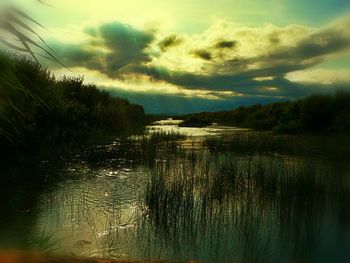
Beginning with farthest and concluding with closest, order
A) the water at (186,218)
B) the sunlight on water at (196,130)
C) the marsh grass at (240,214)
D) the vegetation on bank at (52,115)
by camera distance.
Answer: the sunlight on water at (196,130)
the marsh grass at (240,214)
the water at (186,218)
the vegetation on bank at (52,115)

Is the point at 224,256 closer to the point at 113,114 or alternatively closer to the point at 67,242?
the point at 67,242

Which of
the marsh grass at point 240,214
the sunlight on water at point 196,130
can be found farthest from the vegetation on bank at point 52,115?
the sunlight on water at point 196,130

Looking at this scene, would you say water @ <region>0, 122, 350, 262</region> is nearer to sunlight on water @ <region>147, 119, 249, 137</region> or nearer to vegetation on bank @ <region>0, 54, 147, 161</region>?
vegetation on bank @ <region>0, 54, 147, 161</region>

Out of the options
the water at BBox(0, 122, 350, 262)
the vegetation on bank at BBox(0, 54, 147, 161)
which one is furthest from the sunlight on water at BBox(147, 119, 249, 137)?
the water at BBox(0, 122, 350, 262)

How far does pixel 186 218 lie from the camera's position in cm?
727

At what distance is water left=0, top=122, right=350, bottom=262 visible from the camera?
19.7 ft

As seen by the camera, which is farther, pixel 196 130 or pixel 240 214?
pixel 196 130

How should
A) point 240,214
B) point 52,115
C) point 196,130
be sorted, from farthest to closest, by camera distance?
point 196,130, point 52,115, point 240,214

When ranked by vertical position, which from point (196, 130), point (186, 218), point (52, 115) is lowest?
point (186, 218)

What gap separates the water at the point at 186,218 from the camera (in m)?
6.01

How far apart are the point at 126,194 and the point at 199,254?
4.16 metres

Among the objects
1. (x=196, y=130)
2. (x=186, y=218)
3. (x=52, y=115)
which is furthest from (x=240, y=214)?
(x=196, y=130)

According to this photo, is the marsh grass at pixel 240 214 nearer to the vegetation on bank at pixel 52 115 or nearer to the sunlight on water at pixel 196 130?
the vegetation on bank at pixel 52 115

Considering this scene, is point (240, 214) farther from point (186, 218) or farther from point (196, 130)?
point (196, 130)
